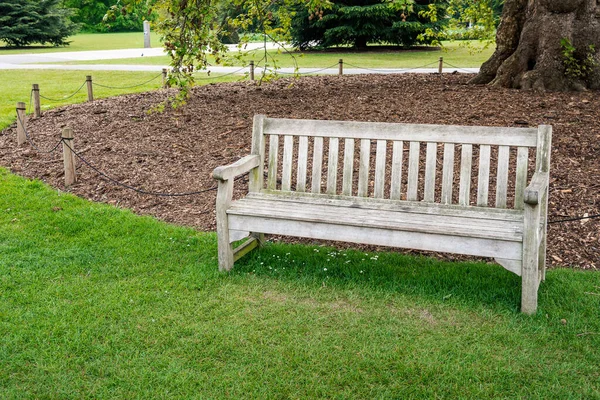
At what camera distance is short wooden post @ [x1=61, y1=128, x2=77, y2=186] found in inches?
293

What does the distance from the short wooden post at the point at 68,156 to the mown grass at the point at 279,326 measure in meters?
1.87

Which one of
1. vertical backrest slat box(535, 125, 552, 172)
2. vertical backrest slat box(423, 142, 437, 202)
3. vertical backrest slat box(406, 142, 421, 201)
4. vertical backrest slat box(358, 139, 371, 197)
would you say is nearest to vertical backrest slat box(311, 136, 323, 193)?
vertical backrest slat box(358, 139, 371, 197)

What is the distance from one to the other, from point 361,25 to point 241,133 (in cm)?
2103

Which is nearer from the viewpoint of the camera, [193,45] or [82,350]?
[82,350]

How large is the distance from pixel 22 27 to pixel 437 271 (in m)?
35.7

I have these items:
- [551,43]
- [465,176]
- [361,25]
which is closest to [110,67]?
[361,25]

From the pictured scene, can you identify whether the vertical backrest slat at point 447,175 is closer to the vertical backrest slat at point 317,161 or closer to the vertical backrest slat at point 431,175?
the vertical backrest slat at point 431,175

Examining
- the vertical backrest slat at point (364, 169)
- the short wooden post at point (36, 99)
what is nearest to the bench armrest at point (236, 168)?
the vertical backrest slat at point (364, 169)

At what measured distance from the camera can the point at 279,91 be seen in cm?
1169

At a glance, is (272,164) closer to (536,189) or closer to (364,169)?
(364,169)

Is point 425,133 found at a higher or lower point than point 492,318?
higher

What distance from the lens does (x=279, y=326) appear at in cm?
424

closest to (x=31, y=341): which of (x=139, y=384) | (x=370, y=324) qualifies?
(x=139, y=384)

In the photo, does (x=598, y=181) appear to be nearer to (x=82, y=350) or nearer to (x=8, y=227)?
(x=82, y=350)
